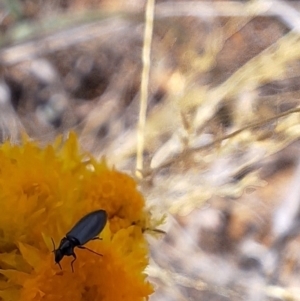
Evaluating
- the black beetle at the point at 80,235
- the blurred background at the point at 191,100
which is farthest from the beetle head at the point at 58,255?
the blurred background at the point at 191,100

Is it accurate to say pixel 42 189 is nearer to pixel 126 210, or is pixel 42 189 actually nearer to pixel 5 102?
pixel 126 210

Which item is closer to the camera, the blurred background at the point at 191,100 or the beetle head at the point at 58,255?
the beetle head at the point at 58,255

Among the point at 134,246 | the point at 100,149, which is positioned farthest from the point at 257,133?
the point at 134,246

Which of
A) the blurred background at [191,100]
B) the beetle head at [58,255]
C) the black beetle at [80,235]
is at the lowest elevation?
the beetle head at [58,255]

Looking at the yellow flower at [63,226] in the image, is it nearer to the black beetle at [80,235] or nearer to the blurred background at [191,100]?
the black beetle at [80,235]

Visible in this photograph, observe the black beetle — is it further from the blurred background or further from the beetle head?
the blurred background

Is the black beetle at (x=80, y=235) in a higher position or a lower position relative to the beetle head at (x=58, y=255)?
higher
